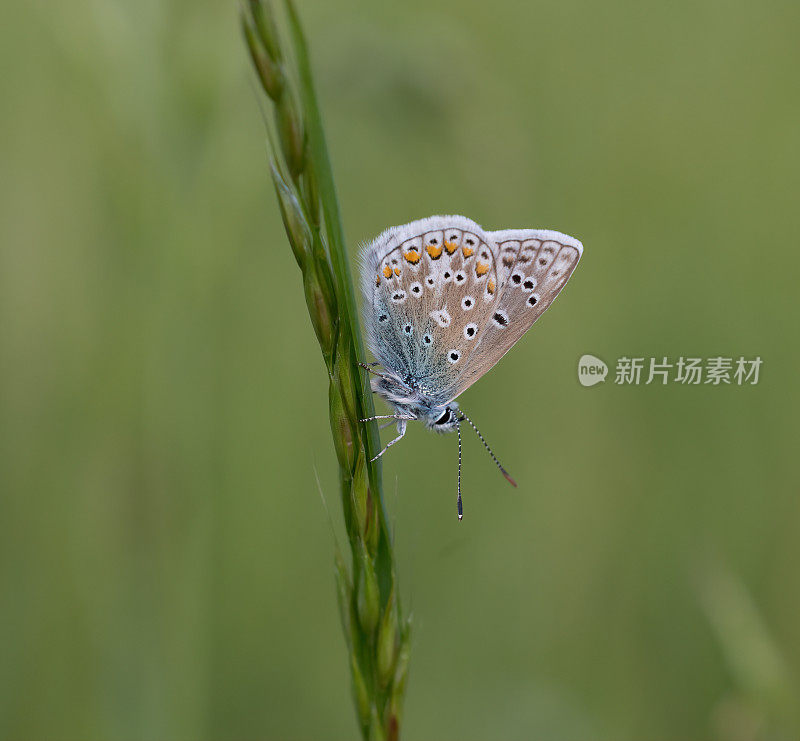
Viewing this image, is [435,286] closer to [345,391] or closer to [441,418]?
[441,418]

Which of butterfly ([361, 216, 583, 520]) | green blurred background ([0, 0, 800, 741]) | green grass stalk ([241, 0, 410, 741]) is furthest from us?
green blurred background ([0, 0, 800, 741])

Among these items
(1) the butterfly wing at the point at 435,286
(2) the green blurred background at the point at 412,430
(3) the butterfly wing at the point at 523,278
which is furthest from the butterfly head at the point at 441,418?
(2) the green blurred background at the point at 412,430

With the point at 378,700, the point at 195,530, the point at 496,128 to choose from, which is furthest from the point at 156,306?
the point at 378,700

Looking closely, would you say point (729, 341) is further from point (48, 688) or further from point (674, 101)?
point (48, 688)

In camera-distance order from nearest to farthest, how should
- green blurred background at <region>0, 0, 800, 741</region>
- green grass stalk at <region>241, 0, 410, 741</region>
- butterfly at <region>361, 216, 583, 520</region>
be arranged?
1. green grass stalk at <region>241, 0, 410, 741</region>
2. butterfly at <region>361, 216, 583, 520</region>
3. green blurred background at <region>0, 0, 800, 741</region>

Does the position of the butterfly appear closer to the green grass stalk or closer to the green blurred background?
the green blurred background

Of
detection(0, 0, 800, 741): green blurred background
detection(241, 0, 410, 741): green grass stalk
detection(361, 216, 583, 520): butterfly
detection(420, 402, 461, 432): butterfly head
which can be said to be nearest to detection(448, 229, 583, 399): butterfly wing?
detection(361, 216, 583, 520): butterfly

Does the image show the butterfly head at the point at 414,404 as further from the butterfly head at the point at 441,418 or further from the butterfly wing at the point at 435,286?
the butterfly wing at the point at 435,286
